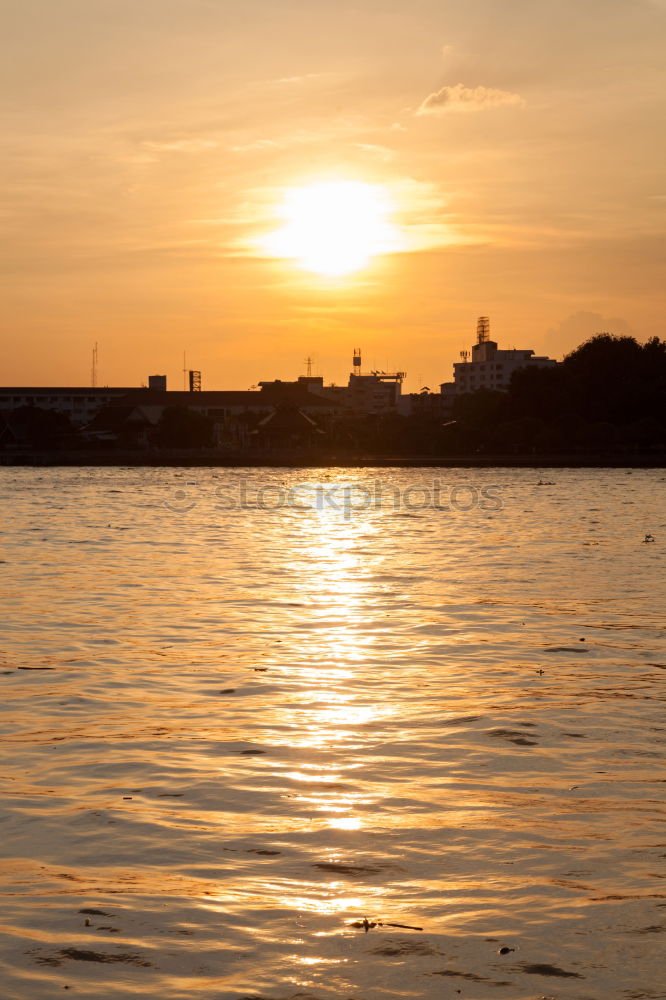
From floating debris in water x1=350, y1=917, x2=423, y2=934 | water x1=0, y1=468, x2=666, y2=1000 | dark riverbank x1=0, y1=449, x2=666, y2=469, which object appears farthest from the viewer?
dark riverbank x1=0, y1=449, x2=666, y2=469

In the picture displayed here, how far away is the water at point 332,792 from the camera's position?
18.6ft

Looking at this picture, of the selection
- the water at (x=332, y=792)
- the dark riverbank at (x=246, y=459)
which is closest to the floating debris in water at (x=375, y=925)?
the water at (x=332, y=792)

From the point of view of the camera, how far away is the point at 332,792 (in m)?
8.36

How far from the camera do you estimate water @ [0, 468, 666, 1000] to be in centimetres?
568

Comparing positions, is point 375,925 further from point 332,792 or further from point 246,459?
point 246,459

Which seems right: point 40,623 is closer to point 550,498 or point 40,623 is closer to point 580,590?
point 580,590

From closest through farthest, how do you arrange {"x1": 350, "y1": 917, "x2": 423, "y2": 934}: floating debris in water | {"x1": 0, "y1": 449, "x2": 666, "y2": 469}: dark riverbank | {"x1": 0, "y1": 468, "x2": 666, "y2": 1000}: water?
{"x1": 0, "y1": 468, "x2": 666, "y2": 1000}: water
{"x1": 350, "y1": 917, "x2": 423, "y2": 934}: floating debris in water
{"x1": 0, "y1": 449, "x2": 666, "y2": 469}: dark riverbank

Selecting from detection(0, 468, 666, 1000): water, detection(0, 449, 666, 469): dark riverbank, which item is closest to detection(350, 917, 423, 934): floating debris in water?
detection(0, 468, 666, 1000): water

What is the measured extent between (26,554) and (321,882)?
2283cm

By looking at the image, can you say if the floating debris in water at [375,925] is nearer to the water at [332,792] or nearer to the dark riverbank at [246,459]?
the water at [332,792]

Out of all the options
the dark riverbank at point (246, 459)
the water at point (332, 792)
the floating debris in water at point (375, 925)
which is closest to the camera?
the water at point (332, 792)

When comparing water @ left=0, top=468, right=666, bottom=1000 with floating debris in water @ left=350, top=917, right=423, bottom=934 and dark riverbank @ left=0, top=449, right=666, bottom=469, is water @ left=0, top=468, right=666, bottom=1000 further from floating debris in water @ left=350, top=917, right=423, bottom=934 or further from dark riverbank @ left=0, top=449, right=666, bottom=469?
dark riverbank @ left=0, top=449, right=666, bottom=469

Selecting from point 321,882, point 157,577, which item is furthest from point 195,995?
point 157,577

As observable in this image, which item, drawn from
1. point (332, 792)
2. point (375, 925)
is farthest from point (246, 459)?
point (375, 925)
